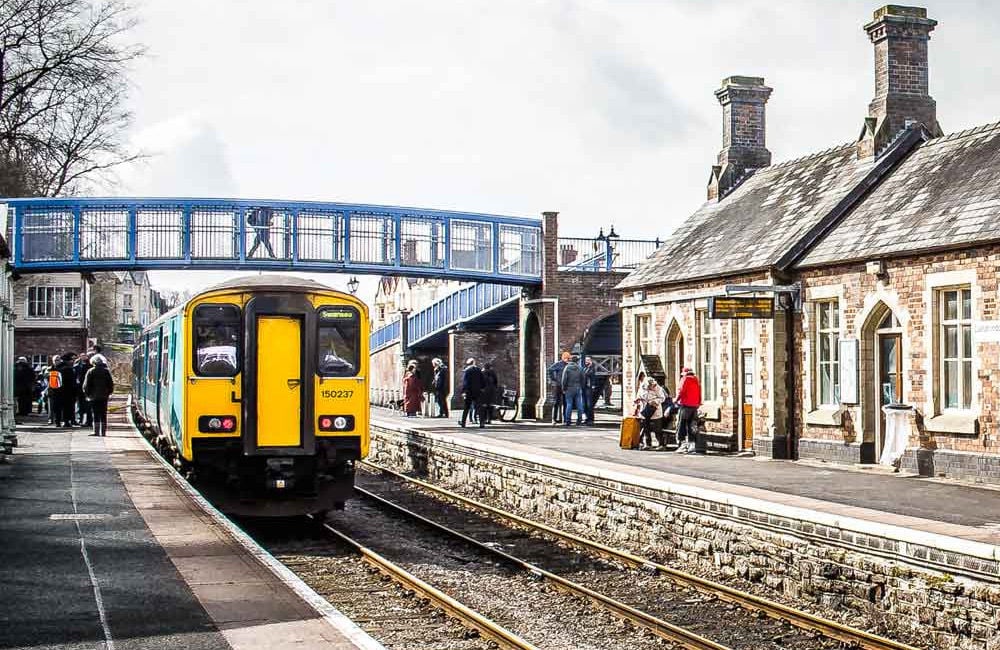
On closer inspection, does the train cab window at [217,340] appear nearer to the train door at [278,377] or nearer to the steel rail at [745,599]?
the train door at [278,377]

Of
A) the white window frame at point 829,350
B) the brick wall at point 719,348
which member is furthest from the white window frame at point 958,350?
the brick wall at point 719,348

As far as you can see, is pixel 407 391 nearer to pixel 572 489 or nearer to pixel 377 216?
pixel 377 216

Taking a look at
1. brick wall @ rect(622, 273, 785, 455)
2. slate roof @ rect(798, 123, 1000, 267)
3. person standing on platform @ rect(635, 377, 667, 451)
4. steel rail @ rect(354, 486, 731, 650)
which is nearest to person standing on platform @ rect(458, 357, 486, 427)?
brick wall @ rect(622, 273, 785, 455)

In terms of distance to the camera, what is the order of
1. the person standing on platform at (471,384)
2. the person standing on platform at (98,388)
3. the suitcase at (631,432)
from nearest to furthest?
the suitcase at (631,432) → the person standing on platform at (98,388) → the person standing on platform at (471,384)

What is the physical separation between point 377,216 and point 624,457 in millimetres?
13830

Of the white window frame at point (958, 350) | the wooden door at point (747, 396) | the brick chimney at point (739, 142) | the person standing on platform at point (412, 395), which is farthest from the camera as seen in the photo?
the person standing on platform at point (412, 395)

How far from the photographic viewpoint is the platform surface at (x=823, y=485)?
38.1 ft

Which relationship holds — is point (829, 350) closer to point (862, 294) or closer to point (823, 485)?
point (862, 294)

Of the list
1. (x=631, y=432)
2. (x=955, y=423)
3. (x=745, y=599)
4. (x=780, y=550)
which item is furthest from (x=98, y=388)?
(x=745, y=599)

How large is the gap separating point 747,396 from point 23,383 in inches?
764

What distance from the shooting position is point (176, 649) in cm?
777

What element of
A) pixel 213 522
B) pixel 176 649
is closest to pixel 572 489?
pixel 213 522

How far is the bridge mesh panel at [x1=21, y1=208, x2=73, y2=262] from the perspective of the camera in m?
29.9

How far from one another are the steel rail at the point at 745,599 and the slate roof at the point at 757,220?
6.74 m
